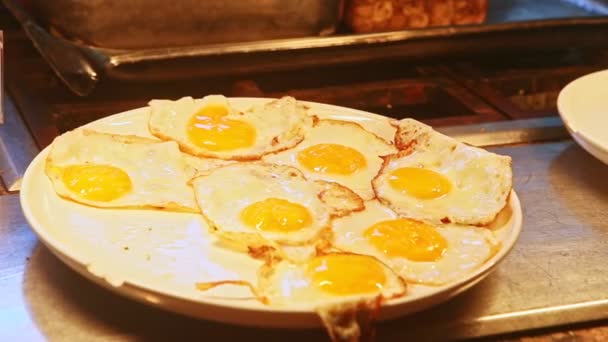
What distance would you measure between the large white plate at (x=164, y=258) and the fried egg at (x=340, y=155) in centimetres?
25

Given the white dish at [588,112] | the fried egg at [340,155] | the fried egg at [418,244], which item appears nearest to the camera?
the fried egg at [418,244]

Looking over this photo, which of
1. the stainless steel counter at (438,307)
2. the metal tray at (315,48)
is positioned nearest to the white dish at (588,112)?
the stainless steel counter at (438,307)

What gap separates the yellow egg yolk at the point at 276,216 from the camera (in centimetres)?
110

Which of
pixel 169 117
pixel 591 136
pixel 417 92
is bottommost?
pixel 417 92

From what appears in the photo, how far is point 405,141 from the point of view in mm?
1371

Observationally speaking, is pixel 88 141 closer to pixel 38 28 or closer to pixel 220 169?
pixel 220 169

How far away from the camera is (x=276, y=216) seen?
1.12 metres

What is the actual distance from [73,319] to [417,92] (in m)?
1.21

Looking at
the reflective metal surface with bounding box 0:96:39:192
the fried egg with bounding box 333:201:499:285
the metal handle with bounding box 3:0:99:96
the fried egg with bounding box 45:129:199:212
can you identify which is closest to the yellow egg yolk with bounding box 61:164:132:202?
the fried egg with bounding box 45:129:199:212

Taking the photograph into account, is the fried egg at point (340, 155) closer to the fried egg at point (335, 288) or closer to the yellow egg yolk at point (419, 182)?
the yellow egg yolk at point (419, 182)

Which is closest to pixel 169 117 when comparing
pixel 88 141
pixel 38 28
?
pixel 88 141

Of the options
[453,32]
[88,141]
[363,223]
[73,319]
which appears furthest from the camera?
[453,32]

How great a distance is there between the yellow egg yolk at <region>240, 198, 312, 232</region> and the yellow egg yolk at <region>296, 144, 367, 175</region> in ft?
0.57

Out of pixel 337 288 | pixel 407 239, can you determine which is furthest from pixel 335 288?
pixel 407 239
